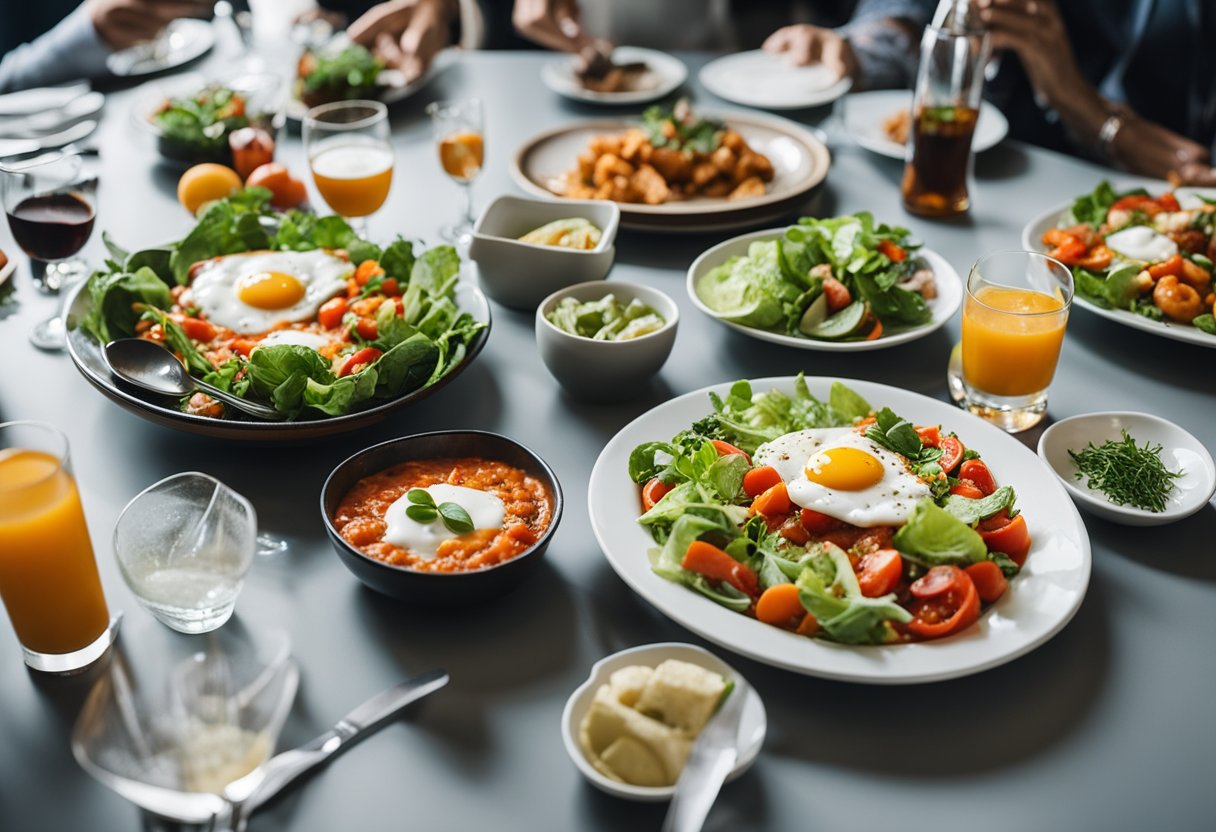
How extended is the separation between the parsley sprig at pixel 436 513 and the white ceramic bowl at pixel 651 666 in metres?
0.34

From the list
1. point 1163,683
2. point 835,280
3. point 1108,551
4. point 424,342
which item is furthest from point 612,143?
point 1163,683

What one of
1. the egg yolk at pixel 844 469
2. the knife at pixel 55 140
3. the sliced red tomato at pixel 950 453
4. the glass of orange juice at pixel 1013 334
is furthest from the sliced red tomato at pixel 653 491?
the knife at pixel 55 140

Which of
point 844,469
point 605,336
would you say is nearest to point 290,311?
point 605,336

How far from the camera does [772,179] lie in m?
3.17

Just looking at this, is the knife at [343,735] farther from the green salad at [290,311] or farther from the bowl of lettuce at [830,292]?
the bowl of lettuce at [830,292]

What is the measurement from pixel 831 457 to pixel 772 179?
158 cm

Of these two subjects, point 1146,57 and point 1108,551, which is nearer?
point 1108,551

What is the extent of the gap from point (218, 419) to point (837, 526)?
1.14 metres

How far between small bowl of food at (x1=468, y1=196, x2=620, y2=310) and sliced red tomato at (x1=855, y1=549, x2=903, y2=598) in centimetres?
110

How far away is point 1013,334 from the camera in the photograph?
211cm

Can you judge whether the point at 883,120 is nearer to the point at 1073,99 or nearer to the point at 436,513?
the point at 1073,99

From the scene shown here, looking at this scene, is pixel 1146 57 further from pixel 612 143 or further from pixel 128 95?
pixel 128 95

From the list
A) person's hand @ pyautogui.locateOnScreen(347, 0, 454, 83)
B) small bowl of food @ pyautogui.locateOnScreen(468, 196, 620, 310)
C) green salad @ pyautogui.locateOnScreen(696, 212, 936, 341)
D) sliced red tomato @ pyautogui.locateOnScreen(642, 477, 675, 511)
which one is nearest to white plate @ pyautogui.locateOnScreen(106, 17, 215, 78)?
person's hand @ pyautogui.locateOnScreen(347, 0, 454, 83)

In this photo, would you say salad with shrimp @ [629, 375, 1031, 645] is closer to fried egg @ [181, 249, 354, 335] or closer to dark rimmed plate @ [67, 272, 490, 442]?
dark rimmed plate @ [67, 272, 490, 442]
